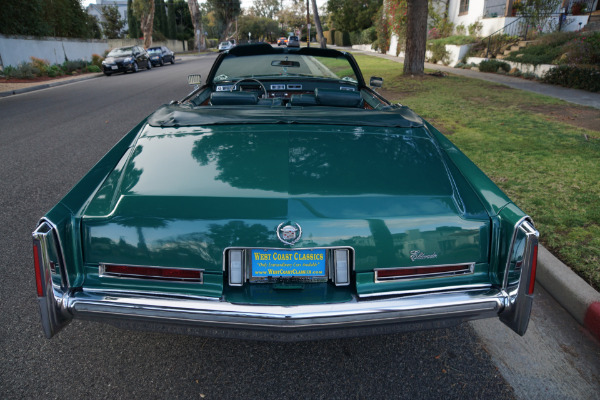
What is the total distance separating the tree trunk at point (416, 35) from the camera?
46.3 ft

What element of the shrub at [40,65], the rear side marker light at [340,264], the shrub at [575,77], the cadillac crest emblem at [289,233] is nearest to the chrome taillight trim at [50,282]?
the cadillac crest emblem at [289,233]

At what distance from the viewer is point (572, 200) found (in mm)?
4121

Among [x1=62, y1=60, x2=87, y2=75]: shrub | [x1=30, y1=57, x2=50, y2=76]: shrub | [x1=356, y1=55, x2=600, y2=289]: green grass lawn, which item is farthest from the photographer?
[x1=62, y1=60, x2=87, y2=75]: shrub

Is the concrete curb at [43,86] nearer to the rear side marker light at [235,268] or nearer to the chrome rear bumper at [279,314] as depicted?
the chrome rear bumper at [279,314]

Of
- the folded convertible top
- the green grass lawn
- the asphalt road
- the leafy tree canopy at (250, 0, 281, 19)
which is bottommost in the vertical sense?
the asphalt road

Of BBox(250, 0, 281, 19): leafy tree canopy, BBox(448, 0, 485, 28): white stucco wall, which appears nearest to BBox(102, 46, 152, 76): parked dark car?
BBox(448, 0, 485, 28): white stucco wall

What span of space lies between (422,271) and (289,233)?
65 cm

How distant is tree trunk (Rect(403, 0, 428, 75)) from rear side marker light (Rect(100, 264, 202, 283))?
14.5 meters

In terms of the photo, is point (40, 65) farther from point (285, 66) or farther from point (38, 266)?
point (38, 266)

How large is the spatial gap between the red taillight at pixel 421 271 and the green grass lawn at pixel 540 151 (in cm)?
151

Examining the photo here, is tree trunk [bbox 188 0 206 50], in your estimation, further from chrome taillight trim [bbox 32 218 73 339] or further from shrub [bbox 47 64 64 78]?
chrome taillight trim [bbox 32 218 73 339]

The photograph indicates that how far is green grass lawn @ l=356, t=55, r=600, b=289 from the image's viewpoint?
137 inches

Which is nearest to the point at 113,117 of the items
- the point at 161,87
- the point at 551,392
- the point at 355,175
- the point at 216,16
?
the point at 161,87

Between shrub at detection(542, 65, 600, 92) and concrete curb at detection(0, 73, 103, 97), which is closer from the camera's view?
shrub at detection(542, 65, 600, 92)
